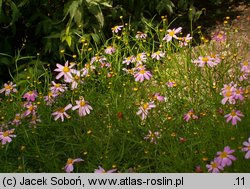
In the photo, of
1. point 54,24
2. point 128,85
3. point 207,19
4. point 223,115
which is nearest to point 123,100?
point 128,85

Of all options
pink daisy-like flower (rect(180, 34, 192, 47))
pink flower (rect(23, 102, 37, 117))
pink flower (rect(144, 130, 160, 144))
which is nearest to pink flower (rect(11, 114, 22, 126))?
pink flower (rect(23, 102, 37, 117))

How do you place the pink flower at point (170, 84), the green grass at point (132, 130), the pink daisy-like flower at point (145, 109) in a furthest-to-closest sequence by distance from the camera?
1. the pink flower at point (170, 84)
2. the pink daisy-like flower at point (145, 109)
3. the green grass at point (132, 130)

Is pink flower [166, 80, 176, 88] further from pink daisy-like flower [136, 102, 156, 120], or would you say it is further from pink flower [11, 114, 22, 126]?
pink flower [11, 114, 22, 126]

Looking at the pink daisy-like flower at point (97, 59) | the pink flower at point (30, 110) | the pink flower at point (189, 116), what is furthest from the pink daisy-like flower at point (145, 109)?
the pink daisy-like flower at point (97, 59)

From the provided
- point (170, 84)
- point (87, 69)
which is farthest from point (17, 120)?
point (170, 84)

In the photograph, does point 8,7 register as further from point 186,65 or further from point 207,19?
point 207,19

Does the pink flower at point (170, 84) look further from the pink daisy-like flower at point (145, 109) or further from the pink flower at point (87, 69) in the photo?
the pink flower at point (87, 69)

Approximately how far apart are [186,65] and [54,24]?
1.16m

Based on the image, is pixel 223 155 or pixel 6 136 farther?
pixel 6 136

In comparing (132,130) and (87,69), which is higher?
(87,69)

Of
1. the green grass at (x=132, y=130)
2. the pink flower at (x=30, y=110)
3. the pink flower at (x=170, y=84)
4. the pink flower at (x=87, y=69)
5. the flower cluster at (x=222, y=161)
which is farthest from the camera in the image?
the pink flower at (x=87, y=69)

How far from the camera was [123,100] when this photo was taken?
3.26 meters

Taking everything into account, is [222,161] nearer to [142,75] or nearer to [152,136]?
[152,136]

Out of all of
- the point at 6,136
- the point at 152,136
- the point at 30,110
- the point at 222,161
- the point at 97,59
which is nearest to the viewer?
the point at 222,161
